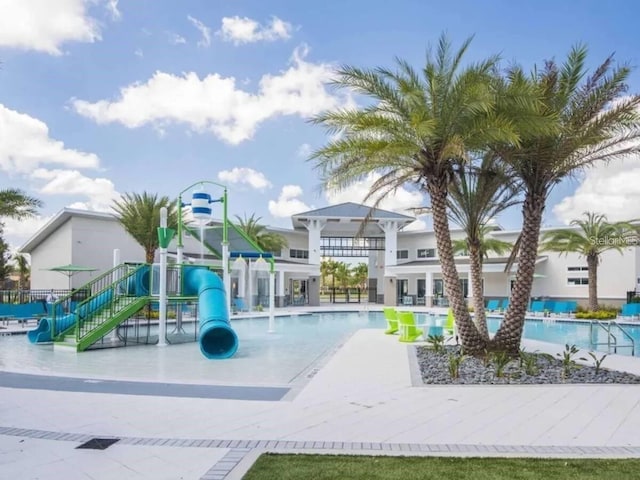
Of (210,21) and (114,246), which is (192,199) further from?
(114,246)

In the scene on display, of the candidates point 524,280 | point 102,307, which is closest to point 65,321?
Result: point 102,307

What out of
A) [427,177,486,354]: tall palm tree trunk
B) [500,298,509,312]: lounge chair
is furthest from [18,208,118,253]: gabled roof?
[500,298,509,312]: lounge chair

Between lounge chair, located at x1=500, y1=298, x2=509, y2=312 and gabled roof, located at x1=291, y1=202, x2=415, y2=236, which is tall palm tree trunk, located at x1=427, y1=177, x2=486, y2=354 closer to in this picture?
lounge chair, located at x1=500, y1=298, x2=509, y2=312

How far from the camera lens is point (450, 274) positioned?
12219 mm

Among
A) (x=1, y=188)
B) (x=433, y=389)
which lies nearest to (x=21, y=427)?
(x=433, y=389)

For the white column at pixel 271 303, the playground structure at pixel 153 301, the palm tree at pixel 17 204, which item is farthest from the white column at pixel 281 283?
the playground structure at pixel 153 301

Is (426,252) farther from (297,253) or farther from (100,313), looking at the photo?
(100,313)

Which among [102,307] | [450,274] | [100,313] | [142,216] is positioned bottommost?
[100,313]

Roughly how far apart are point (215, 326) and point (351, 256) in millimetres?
31439

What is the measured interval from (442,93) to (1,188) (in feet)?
61.7

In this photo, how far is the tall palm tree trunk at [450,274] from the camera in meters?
11.8

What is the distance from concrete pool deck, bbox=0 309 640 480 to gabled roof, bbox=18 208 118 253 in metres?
23.3

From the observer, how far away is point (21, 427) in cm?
630

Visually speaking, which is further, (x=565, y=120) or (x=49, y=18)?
(x=49, y=18)
